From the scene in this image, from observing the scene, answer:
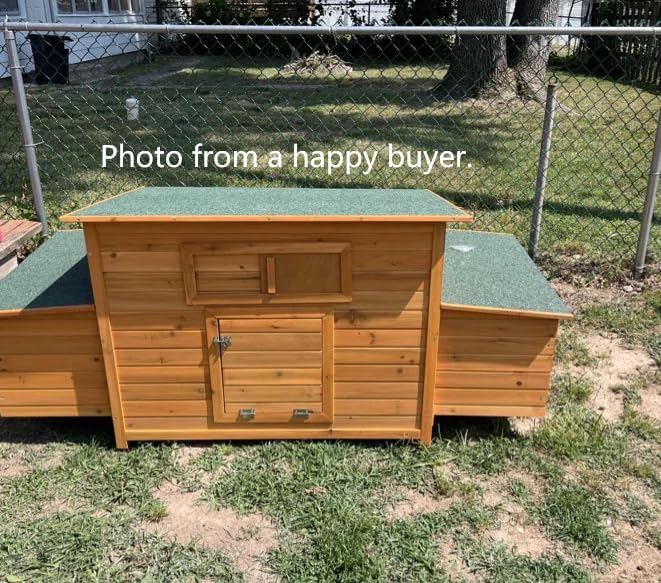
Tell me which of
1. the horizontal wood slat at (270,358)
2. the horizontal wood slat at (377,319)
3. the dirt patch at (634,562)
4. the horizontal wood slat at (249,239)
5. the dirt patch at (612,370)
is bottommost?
the dirt patch at (612,370)

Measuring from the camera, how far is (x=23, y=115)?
4.04 m

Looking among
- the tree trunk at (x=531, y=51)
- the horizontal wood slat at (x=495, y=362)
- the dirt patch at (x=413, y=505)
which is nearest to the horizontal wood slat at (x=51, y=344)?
the dirt patch at (x=413, y=505)

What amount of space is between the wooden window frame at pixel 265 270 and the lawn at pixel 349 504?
680 millimetres

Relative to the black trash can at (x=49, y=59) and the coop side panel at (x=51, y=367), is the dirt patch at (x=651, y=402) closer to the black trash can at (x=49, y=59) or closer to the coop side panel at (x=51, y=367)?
the coop side panel at (x=51, y=367)

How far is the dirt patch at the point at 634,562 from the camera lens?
2.20 m

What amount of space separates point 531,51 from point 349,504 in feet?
28.7

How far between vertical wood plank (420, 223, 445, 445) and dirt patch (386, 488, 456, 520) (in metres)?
0.30

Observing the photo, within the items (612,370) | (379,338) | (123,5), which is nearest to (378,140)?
(612,370)

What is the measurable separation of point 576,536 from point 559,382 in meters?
1.12

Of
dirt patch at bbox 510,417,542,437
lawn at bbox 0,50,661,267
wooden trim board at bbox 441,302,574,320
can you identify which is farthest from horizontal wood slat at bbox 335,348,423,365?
lawn at bbox 0,50,661,267

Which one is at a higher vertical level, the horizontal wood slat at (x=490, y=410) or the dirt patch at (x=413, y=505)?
the horizontal wood slat at (x=490, y=410)

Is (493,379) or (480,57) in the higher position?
(480,57)

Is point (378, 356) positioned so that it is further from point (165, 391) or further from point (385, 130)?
point (385, 130)

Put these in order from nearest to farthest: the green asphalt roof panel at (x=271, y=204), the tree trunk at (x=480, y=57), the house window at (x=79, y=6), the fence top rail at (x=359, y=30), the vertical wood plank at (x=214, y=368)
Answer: the green asphalt roof panel at (x=271, y=204), the vertical wood plank at (x=214, y=368), the fence top rail at (x=359, y=30), the tree trunk at (x=480, y=57), the house window at (x=79, y=6)
